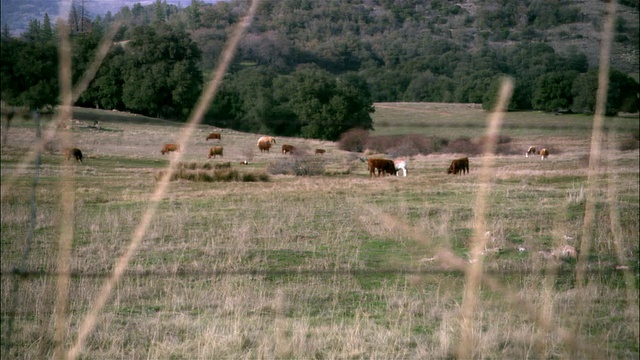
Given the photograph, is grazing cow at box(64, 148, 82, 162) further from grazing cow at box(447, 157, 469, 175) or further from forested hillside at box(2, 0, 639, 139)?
grazing cow at box(447, 157, 469, 175)

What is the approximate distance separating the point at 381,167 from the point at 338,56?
19.9 ft

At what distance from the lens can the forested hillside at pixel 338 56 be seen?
4445mm

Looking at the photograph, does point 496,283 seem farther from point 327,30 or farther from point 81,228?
point 327,30

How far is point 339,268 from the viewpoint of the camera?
559cm

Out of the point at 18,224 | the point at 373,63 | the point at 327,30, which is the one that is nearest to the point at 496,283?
the point at 18,224

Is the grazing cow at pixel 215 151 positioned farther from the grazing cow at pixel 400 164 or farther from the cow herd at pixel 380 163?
the grazing cow at pixel 400 164

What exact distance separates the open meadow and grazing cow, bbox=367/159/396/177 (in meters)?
5.54

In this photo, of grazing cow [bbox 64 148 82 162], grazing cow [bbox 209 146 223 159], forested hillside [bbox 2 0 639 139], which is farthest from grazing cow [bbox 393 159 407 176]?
grazing cow [bbox 64 148 82 162]

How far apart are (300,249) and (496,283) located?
2.67 metres

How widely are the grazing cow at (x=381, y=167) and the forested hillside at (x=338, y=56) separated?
1.85 metres

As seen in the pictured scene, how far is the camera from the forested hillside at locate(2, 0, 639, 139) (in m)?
4.45

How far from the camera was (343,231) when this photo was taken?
7.82m

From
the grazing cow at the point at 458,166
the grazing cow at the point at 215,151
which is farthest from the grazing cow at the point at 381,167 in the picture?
the grazing cow at the point at 215,151

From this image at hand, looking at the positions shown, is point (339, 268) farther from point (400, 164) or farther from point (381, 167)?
point (381, 167)
